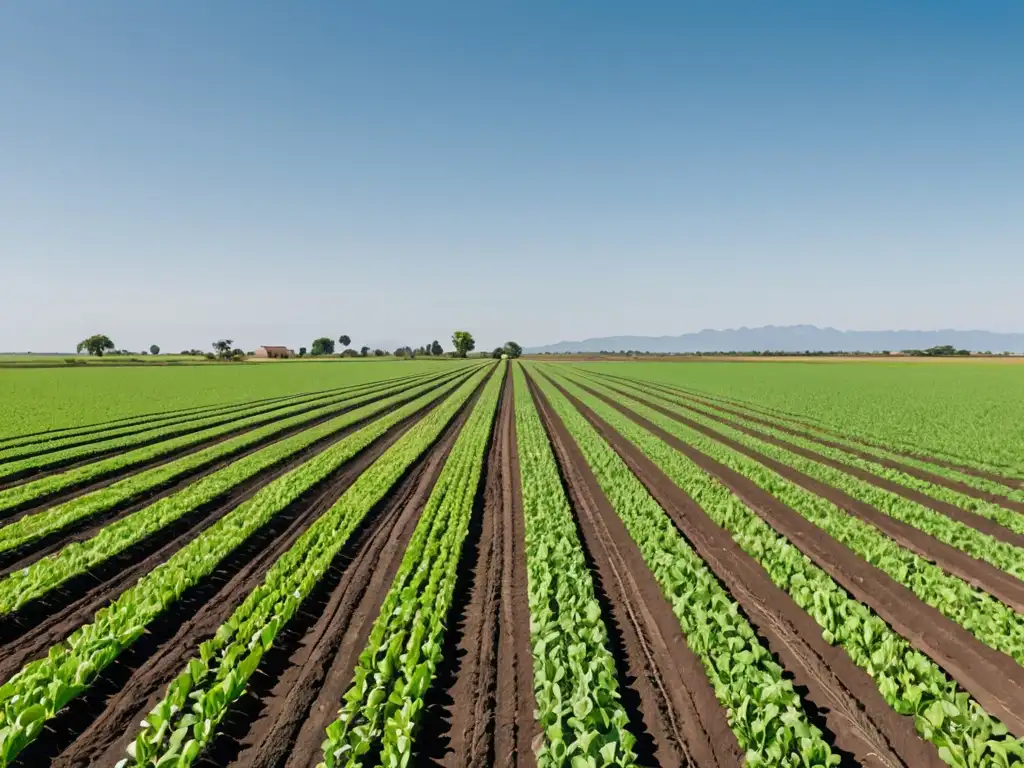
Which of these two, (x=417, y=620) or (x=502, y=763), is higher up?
(x=417, y=620)

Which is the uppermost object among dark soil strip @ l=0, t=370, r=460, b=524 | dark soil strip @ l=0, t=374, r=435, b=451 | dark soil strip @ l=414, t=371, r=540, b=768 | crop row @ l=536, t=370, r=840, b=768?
dark soil strip @ l=0, t=374, r=435, b=451

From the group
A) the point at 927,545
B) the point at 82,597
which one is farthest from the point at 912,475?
the point at 82,597

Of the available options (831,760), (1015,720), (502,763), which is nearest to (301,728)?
(502,763)

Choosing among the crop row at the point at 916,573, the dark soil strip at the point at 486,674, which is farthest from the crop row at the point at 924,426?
the dark soil strip at the point at 486,674

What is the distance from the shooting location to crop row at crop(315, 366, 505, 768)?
16.3 ft

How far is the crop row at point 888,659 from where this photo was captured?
494 cm

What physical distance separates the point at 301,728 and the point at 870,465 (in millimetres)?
20395

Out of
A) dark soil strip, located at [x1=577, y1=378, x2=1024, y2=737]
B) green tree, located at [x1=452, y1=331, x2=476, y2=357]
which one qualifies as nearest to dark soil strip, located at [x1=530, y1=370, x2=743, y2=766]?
dark soil strip, located at [x1=577, y1=378, x2=1024, y2=737]

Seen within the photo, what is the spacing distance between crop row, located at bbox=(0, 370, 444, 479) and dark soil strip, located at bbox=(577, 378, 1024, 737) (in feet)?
73.8

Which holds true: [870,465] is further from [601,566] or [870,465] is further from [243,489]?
[243,489]

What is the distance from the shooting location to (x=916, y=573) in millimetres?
8758

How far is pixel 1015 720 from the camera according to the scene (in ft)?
18.4

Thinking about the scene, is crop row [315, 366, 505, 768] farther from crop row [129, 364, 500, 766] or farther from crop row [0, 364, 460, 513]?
crop row [0, 364, 460, 513]

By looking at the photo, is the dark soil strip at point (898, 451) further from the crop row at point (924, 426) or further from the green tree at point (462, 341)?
the green tree at point (462, 341)
